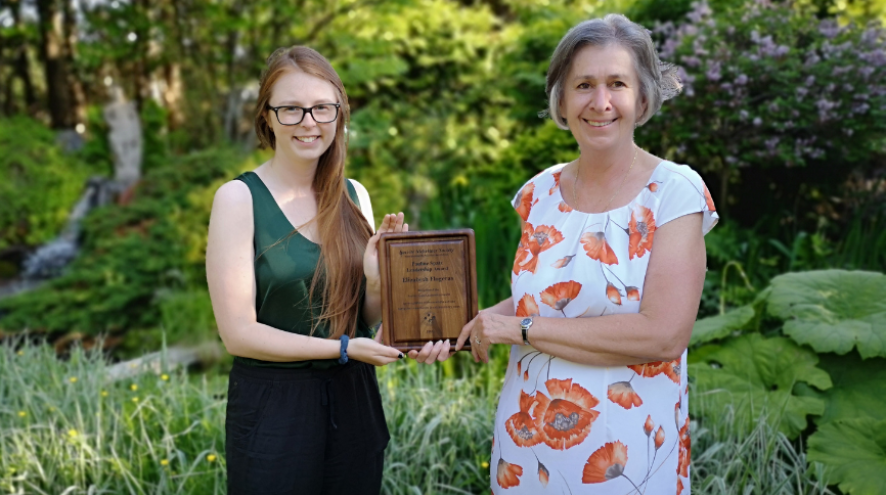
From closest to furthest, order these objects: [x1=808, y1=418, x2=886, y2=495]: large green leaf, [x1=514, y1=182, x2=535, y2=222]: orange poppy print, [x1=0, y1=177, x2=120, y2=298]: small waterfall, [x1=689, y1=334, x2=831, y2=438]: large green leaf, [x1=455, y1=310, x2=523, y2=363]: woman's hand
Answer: [x1=455, y1=310, x2=523, y2=363]: woman's hand, [x1=514, y1=182, x2=535, y2=222]: orange poppy print, [x1=808, y1=418, x2=886, y2=495]: large green leaf, [x1=689, y1=334, x2=831, y2=438]: large green leaf, [x1=0, y1=177, x2=120, y2=298]: small waterfall

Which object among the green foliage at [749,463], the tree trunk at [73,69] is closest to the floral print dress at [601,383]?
the green foliage at [749,463]

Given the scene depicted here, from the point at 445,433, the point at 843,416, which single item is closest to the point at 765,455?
the point at 843,416

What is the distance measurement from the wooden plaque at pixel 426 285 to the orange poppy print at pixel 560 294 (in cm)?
23

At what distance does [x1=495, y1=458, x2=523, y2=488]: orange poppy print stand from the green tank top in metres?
0.59

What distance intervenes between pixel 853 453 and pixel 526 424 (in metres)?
1.36

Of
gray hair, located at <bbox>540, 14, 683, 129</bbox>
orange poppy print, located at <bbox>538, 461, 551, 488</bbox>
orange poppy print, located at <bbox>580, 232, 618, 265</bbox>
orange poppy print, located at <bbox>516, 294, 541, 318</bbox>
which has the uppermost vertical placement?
gray hair, located at <bbox>540, 14, 683, 129</bbox>

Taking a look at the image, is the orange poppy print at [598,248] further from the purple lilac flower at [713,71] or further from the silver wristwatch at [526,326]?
the purple lilac flower at [713,71]

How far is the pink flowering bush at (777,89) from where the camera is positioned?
163 inches

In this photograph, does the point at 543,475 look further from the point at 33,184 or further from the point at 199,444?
the point at 33,184

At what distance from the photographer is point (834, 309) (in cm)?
319

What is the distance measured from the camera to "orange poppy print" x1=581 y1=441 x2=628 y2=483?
189cm

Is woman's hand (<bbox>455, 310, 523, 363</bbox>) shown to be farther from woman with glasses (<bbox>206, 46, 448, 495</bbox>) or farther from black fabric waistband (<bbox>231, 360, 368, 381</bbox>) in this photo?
black fabric waistband (<bbox>231, 360, 368, 381</bbox>)

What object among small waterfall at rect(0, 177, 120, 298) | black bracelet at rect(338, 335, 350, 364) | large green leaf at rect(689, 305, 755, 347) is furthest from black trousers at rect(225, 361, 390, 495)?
small waterfall at rect(0, 177, 120, 298)

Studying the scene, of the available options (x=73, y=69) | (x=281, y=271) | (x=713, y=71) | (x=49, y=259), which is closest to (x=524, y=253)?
(x=281, y=271)
